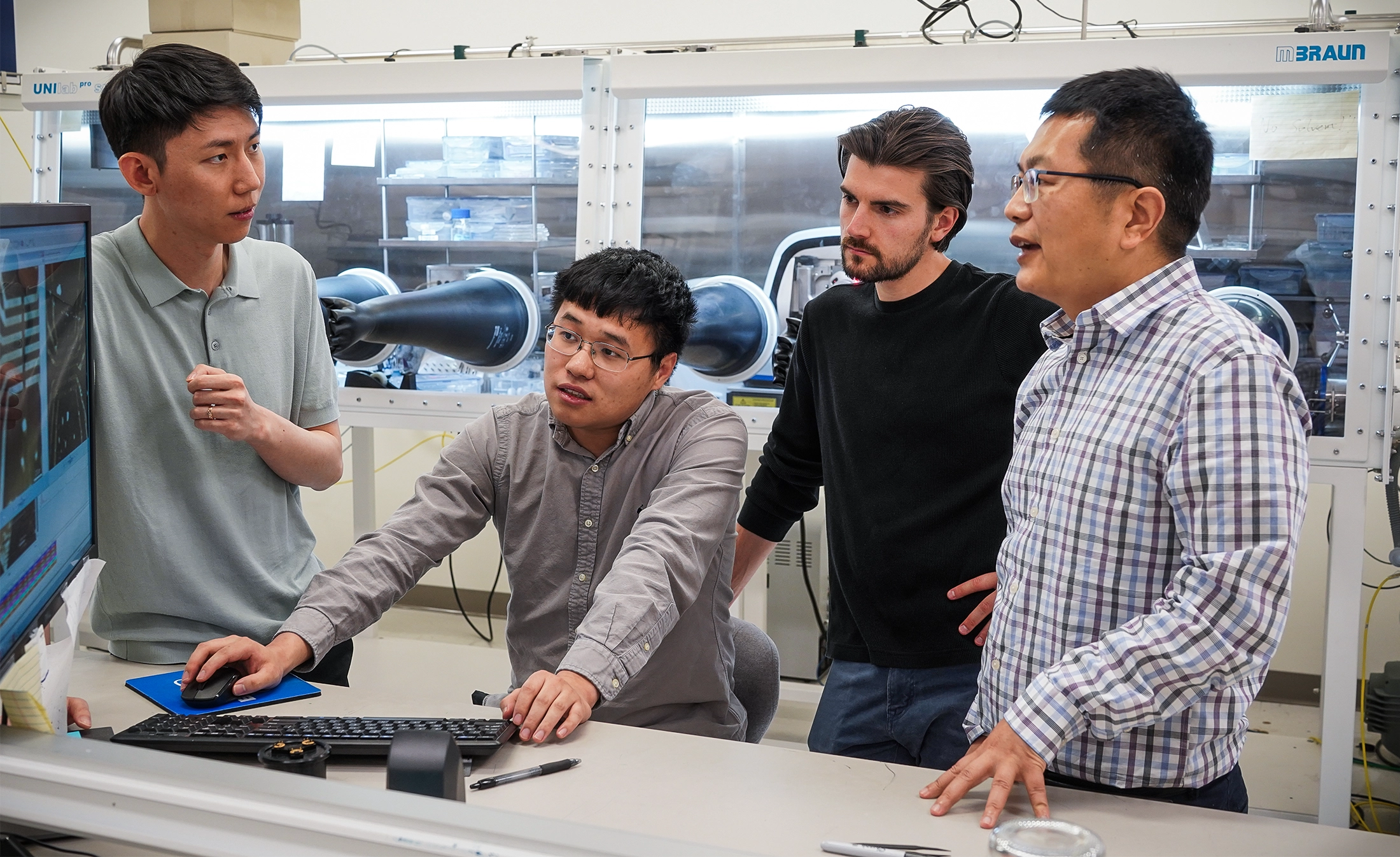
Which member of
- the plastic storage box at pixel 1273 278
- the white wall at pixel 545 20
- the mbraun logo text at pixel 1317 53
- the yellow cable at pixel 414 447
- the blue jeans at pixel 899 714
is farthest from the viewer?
the yellow cable at pixel 414 447

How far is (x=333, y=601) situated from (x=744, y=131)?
1.79 m

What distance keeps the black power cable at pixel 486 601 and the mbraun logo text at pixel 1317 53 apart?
2.87 metres

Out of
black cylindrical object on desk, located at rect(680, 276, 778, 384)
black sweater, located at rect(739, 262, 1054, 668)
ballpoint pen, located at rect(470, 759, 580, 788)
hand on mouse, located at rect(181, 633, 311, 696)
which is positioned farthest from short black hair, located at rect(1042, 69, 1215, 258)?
black cylindrical object on desk, located at rect(680, 276, 778, 384)

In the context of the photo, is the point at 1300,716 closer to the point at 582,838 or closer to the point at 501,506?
the point at 501,506

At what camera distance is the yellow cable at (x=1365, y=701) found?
2.68m

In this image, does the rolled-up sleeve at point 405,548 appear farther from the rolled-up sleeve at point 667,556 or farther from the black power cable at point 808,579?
the black power cable at point 808,579

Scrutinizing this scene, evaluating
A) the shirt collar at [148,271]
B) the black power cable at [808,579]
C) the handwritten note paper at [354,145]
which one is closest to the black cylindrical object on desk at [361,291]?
the handwritten note paper at [354,145]

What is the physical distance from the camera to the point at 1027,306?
61.4 inches

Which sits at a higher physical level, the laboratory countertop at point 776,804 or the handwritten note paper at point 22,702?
the handwritten note paper at point 22,702

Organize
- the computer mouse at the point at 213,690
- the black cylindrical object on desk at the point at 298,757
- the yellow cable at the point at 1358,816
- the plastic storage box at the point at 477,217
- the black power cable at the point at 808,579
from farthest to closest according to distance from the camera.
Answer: the black power cable at the point at 808,579, the plastic storage box at the point at 477,217, the yellow cable at the point at 1358,816, the computer mouse at the point at 213,690, the black cylindrical object on desk at the point at 298,757

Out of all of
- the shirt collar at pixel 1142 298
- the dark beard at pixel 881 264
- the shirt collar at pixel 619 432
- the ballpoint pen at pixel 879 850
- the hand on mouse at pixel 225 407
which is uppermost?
the dark beard at pixel 881 264

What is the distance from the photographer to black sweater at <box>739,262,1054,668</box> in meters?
1.55

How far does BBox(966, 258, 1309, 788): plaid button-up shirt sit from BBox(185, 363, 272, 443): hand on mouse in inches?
37.9

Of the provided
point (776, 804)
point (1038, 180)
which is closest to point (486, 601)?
point (776, 804)
